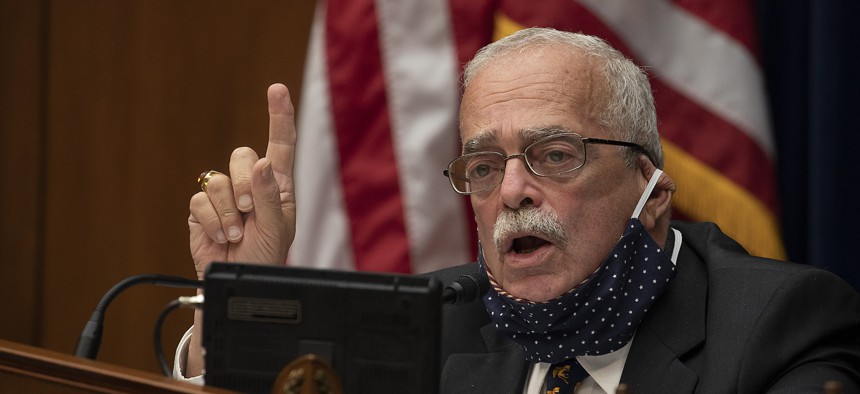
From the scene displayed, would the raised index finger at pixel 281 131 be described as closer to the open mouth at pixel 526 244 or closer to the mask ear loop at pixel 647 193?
the open mouth at pixel 526 244

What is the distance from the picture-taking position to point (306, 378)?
1.29 metres

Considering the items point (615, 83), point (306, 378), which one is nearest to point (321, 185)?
point (615, 83)

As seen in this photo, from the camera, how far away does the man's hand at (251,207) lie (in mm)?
2133

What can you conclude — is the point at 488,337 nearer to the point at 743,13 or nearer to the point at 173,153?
the point at 743,13

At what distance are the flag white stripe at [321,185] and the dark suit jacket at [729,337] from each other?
2.95ft

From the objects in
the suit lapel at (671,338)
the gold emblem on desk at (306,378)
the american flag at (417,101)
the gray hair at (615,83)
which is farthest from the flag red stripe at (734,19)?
the gold emblem on desk at (306,378)

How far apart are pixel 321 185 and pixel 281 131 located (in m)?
0.93

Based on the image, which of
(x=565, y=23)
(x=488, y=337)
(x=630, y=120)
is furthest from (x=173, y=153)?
(x=630, y=120)

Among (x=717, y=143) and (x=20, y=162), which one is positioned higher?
(x=717, y=143)

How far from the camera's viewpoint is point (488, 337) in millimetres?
2328

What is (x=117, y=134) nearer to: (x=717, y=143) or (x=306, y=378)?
(x=717, y=143)

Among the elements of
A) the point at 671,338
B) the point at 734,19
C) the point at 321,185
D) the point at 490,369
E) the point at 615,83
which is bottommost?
the point at 490,369

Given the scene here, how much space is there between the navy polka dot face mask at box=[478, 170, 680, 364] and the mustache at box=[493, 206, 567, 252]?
11cm

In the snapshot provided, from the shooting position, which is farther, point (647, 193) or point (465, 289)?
point (647, 193)
